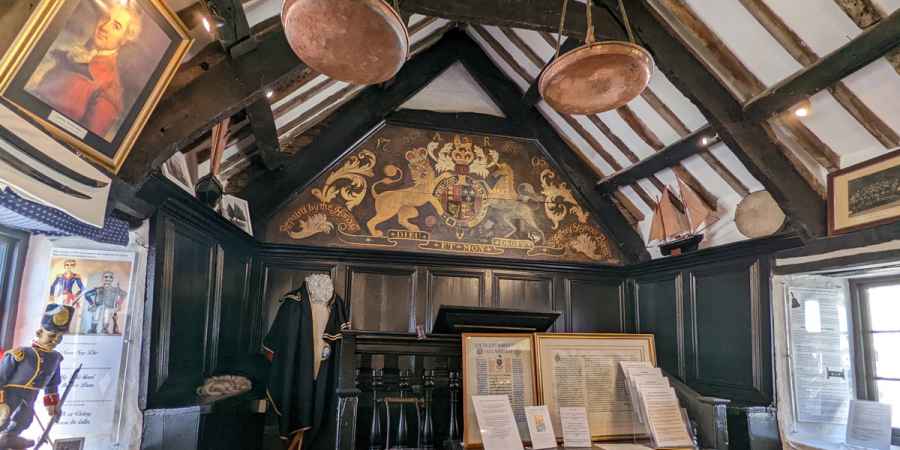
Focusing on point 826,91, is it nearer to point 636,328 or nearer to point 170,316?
point 636,328

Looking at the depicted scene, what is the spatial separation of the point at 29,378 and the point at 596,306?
534 cm

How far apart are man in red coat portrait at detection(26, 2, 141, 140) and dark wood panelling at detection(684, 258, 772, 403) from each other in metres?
5.03

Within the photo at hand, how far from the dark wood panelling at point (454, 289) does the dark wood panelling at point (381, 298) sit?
0.22 meters

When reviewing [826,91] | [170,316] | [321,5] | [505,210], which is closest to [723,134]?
[826,91]

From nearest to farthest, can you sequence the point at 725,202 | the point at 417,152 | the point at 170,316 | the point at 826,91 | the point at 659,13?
1. the point at 170,316
2. the point at 826,91
3. the point at 659,13
4. the point at 725,202
5. the point at 417,152

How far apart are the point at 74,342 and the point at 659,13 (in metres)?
4.53

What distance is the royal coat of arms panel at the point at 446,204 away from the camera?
5.64m

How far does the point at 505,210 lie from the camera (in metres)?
6.12

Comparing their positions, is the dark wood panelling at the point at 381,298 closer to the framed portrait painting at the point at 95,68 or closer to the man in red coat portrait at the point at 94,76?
the framed portrait painting at the point at 95,68

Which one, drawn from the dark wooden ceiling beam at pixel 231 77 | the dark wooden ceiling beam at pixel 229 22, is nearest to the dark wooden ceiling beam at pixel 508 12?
the dark wooden ceiling beam at pixel 231 77

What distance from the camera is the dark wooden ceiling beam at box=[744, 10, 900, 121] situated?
9.75 feet

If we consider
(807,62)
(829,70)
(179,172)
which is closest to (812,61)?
(807,62)

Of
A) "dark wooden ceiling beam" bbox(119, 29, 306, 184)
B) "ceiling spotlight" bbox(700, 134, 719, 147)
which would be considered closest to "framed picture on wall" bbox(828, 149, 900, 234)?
"ceiling spotlight" bbox(700, 134, 719, 147)

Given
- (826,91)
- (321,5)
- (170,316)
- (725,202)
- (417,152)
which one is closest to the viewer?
(321,5)
